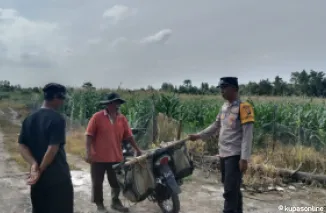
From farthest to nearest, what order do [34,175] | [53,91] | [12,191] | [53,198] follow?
[12,191], [53,91], [53,198], [34,175]

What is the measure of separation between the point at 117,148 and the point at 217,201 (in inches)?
83.1

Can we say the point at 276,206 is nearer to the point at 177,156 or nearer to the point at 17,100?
the point at 177,156

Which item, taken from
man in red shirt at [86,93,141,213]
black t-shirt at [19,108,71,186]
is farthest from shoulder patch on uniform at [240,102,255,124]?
black t-shirt at [19,108,71,186]

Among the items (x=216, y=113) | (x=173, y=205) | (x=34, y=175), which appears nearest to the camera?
(x=34, y=175)

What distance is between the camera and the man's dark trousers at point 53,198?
3254 mm

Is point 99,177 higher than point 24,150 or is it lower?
lower

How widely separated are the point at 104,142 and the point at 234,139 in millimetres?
1998

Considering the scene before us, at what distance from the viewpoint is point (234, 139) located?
4336 millimetres

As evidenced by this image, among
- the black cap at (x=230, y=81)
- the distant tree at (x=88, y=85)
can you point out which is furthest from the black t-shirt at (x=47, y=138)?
the distant tree at (x=88, y=85)

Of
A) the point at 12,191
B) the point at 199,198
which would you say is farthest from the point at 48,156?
the point at 12,191

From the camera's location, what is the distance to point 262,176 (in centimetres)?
715

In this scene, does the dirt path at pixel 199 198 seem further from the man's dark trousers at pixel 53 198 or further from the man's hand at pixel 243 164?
the man's dark trousers at pixel 53 198

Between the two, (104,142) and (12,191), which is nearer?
(104,142)

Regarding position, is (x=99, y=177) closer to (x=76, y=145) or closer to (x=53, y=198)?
(x=53, y=198)
